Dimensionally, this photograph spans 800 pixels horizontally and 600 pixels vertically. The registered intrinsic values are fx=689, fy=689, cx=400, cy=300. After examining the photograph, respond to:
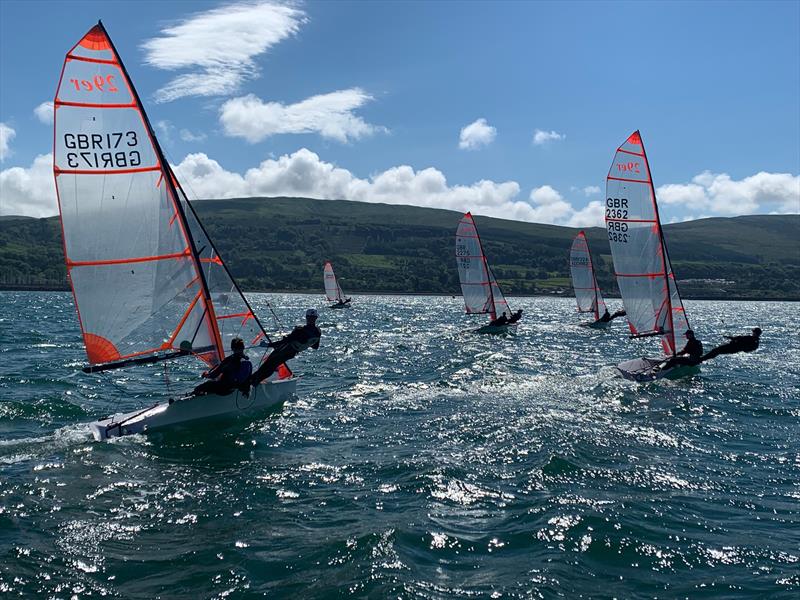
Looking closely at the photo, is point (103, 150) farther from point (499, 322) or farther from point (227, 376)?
point (499, 322)

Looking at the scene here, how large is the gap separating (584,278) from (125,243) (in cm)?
4946

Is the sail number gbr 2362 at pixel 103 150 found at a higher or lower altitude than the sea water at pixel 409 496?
higher

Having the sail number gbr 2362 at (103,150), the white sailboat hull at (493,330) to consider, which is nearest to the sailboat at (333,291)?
the white sailboat hull at (493,330)

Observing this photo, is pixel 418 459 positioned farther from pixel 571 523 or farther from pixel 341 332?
pixel 341 332

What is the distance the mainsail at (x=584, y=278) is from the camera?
56938 millimetres

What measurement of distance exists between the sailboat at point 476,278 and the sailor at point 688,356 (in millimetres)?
20134

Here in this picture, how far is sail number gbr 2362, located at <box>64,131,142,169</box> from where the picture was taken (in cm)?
1428

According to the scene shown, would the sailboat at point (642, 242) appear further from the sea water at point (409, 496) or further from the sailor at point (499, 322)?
the sailor at point (499, 322)

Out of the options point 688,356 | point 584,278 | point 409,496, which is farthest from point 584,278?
point 409,496

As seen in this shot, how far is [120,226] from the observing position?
588 inches

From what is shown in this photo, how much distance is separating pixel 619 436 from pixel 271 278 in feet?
621

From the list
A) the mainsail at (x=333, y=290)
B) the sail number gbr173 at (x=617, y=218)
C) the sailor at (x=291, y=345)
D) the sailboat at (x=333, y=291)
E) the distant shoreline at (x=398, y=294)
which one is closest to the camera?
the sailor at (x=291, y=345)

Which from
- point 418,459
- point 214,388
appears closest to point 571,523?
point 418,459

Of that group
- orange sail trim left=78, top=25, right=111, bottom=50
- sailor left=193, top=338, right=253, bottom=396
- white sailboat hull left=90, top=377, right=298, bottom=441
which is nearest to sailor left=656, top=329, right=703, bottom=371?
white sailboat hull left=90, top=377, right=298, bottom=441
